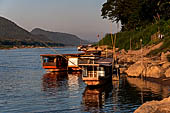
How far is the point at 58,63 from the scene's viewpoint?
60969 mm

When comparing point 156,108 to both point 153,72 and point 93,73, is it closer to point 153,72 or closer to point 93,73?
point 93,73

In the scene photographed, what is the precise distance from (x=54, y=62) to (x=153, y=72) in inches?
894

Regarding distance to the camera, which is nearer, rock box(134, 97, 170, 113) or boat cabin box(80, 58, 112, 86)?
rock box(134, 97, 170, 113)

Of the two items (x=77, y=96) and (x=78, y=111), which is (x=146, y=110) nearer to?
(x=78, y=111)

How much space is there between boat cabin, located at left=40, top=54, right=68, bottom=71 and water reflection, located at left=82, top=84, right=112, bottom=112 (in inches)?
824

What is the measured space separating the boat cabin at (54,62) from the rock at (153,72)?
2014 cm

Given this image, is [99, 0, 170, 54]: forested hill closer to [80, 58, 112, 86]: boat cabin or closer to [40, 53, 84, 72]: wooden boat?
[40, 53, 84, 72]: wooden boat

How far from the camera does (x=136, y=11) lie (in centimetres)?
9275

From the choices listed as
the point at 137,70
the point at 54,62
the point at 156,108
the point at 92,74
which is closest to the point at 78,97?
the point at 92,74

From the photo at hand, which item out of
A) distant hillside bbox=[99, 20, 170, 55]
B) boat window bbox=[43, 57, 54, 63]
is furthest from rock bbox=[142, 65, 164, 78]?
boat window bbox=[43, 57, 54, 63]

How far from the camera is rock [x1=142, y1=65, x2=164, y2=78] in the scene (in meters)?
43.3

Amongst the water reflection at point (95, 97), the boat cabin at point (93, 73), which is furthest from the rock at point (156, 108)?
the boat cabin at point (93, 73)

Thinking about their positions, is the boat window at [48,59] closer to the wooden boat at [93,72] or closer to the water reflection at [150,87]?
the water reflection at [150,87]

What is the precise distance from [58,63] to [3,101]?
29155mm
